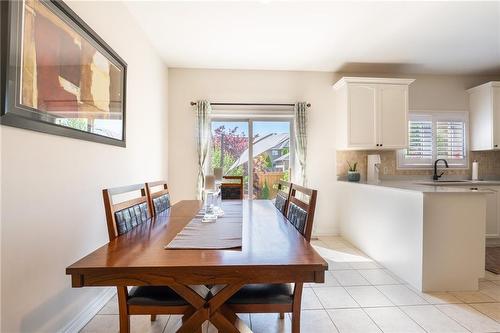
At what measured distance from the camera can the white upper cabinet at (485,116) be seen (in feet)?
12.4

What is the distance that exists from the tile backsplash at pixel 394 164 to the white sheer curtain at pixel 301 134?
586 mm

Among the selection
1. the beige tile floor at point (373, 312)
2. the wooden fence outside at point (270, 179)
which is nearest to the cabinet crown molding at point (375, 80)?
the wooden fence outside at point (270, 179)

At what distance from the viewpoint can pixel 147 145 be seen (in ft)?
10.0

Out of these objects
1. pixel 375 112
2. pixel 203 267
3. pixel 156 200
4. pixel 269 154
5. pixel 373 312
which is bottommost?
pixel 373 312

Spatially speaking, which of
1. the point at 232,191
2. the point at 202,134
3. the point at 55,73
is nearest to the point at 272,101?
the point at 202,134

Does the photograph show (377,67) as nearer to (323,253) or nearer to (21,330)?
(323,253)

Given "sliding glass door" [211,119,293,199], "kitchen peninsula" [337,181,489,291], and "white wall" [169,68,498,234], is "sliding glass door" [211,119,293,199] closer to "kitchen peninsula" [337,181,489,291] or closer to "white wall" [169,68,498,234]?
"white wall" [169,68,498,234]

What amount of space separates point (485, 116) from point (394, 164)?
1483 millimetres

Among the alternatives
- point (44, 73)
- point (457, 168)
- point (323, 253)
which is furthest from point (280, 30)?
point (457, 168)

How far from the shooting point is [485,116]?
3.88m

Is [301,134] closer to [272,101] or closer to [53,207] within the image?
[272,101]

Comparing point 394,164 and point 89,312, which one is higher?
point 394,164

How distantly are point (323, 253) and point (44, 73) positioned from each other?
318 centimetres

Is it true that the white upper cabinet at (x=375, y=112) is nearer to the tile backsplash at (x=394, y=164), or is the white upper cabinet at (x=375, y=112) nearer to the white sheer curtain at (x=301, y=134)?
the tile backsplash at (x=394, y=164)
